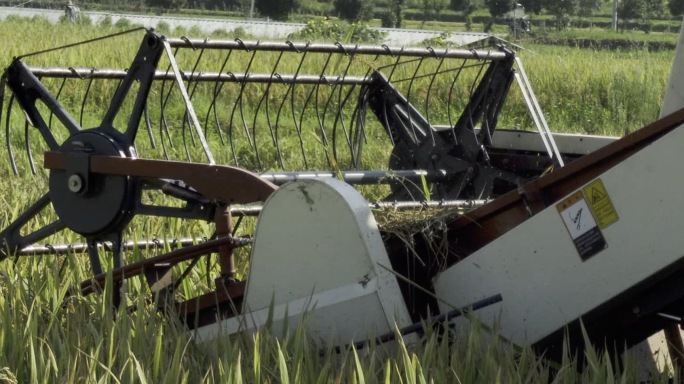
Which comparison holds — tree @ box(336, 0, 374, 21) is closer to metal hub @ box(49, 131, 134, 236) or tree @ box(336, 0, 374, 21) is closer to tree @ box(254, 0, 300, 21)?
tree @ box(254, 0, 300, 21)

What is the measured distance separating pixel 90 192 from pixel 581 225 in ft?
5.40

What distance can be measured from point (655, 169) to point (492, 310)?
0.60m

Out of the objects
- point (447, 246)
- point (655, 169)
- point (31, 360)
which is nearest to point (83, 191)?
point (31, 360)

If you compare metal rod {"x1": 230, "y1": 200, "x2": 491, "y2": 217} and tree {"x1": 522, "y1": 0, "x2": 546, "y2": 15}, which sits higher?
metal rod {"x1": 230, "y1": 200, "x2": 491, "y2": 217}

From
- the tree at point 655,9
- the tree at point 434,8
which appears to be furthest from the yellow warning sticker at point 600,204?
the tree at point 434,8

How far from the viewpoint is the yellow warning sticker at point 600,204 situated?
274 cm

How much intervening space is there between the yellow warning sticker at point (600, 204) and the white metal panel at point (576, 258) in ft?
0.05

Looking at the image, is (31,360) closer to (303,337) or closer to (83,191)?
(303,337)

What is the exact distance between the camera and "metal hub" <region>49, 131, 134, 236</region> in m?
3.62

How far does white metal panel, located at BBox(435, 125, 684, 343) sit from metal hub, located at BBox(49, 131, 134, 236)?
1.11m

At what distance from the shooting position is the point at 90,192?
369 centimetres

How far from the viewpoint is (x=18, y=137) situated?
859 centimetres

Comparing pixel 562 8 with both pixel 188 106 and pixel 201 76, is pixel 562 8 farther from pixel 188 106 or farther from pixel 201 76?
pixel 188 106

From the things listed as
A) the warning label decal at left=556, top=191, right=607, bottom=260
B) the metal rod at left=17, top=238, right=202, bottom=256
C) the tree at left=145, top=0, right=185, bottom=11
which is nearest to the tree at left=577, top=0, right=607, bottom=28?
the tree at left=145, top=0, right=185, bottom=11
